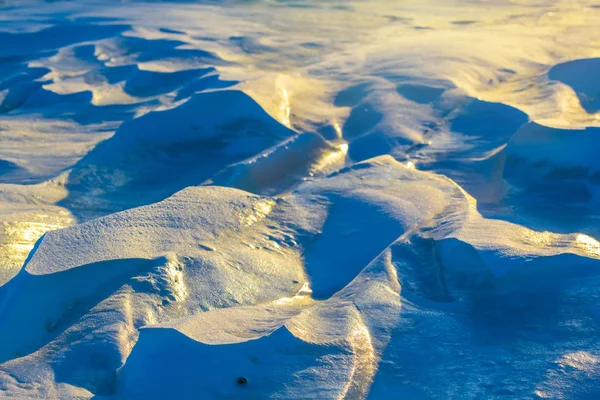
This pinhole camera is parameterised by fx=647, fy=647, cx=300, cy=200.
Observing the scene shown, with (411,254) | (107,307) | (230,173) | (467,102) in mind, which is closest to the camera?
(107,307)

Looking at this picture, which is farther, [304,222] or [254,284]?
[304,222]

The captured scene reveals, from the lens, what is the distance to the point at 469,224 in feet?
6.63

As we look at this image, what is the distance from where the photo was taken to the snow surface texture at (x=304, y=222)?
58.0 inches

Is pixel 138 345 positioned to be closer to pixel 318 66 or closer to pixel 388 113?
pixel 388 113

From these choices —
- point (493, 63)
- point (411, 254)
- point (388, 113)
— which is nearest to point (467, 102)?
point (388, 113)

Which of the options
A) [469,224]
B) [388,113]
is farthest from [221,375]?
[388,113]

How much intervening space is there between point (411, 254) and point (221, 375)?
75 centimetres

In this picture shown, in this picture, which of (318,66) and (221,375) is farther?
(318,66)

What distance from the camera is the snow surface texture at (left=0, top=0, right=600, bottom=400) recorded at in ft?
4.83

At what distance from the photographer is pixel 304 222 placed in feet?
7.19

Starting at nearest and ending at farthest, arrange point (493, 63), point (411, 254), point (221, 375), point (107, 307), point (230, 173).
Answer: point (221, 375) < point (107, 307) < point (411, 254) < point (230, 173) < point (493, 63)

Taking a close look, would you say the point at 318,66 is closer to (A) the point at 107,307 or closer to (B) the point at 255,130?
(B) the point at 255,130

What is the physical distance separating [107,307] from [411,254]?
88 cm

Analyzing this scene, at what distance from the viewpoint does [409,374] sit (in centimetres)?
147
